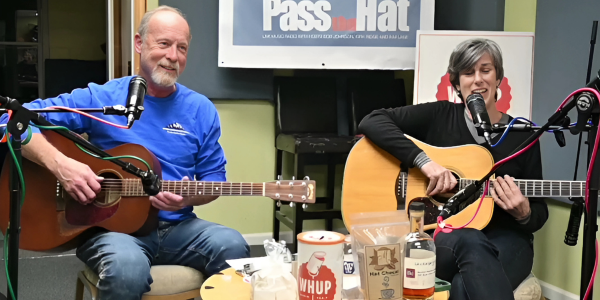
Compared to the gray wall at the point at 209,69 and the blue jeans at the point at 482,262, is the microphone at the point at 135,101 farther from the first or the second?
the gray wall at the point at 209,69

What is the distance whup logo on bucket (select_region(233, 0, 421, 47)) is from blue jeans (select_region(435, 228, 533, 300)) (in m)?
1.81

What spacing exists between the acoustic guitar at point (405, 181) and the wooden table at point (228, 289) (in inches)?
24.3

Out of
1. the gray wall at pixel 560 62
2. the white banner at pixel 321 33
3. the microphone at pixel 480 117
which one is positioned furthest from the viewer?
the white banner at pixel 321 33

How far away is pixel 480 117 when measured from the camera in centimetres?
142

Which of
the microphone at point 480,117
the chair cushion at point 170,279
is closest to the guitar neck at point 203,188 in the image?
the chair cushion at point 170,279

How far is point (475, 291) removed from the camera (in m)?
1.68

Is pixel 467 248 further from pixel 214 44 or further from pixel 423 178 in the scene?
pixel 214 44

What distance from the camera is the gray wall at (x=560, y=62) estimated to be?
107 inches

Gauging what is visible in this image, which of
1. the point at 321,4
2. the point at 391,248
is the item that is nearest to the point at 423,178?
the point at 391,248

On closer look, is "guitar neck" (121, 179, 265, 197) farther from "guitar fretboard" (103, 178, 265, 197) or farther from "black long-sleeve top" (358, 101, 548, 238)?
"black long-sleeve top" (358, 101, 548, 238)

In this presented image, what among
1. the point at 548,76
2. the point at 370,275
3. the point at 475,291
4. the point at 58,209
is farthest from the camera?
the point at 548,76

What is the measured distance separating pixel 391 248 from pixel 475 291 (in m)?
0.57

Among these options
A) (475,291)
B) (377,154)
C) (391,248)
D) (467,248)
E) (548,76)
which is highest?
(548,76)

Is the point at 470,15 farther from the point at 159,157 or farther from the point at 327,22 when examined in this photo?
the point at 159,157
